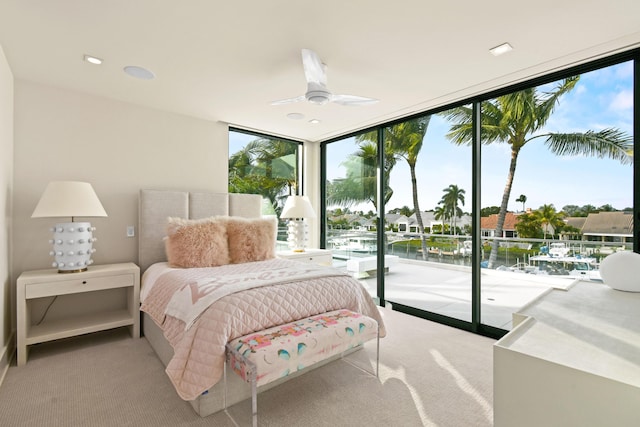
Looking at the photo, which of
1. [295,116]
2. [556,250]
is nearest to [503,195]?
[556,250]

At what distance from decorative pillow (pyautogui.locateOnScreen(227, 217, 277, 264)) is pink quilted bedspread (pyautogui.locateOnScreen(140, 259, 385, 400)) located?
16.5 inches

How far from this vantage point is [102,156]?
3.29 m

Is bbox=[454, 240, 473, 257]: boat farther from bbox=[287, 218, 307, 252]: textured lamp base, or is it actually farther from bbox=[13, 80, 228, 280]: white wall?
bbox=[13, 80, 228, 280]: white wall

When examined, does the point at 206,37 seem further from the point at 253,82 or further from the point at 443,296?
the point at 443,296

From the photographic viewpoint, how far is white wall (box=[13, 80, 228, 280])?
2928mm

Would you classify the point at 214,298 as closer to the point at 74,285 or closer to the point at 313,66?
the point at 74,285

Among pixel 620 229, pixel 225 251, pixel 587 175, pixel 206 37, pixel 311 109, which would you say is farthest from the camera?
pixel 311 109

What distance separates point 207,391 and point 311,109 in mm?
2936

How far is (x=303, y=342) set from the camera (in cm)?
187

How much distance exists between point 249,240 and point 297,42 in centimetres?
196

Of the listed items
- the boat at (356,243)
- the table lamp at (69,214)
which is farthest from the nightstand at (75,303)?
the boat at (356,243)

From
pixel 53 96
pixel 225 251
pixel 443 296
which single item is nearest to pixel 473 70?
pixel 443 296

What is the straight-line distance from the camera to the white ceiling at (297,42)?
6.22 feet

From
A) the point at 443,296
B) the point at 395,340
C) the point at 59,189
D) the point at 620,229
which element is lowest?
the point at 395,340
